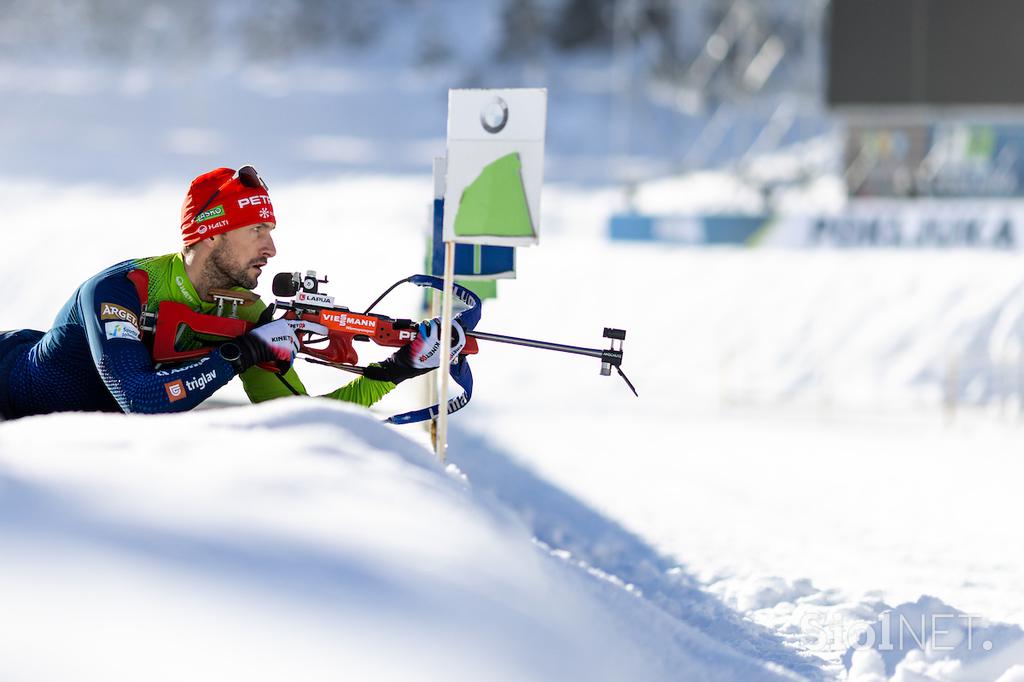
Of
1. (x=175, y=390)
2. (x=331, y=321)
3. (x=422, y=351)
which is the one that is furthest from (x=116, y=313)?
(x=422, y=351)

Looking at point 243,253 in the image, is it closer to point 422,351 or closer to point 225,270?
point 225,270

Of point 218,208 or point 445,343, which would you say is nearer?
point 218,208

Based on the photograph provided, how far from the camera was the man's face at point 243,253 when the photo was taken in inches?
201

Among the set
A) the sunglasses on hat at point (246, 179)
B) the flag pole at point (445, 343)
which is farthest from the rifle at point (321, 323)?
the sunglasses on hat at point (246, 179)

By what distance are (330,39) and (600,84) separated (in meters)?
12.0

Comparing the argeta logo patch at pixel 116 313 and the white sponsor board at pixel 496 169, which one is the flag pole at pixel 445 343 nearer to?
the white sponsor board at pixel 496 169

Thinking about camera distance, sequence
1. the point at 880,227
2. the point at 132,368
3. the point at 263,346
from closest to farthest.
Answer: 1. the point at 132,368
2. the point at 263,346
3. the point at 880,227

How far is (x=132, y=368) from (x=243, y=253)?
2.31 feet

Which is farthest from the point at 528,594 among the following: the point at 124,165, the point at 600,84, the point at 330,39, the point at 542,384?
the point at 330,39

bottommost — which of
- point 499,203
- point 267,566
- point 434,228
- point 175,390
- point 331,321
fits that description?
point 267,566

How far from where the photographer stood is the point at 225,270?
516cm

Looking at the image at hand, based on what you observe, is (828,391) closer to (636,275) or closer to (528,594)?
(636,275)

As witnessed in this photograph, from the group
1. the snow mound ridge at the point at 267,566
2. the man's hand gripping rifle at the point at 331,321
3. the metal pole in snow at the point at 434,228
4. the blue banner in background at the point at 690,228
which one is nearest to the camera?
the snow mound ridge at the point at 267,566

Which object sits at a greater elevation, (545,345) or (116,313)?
(116,313)
